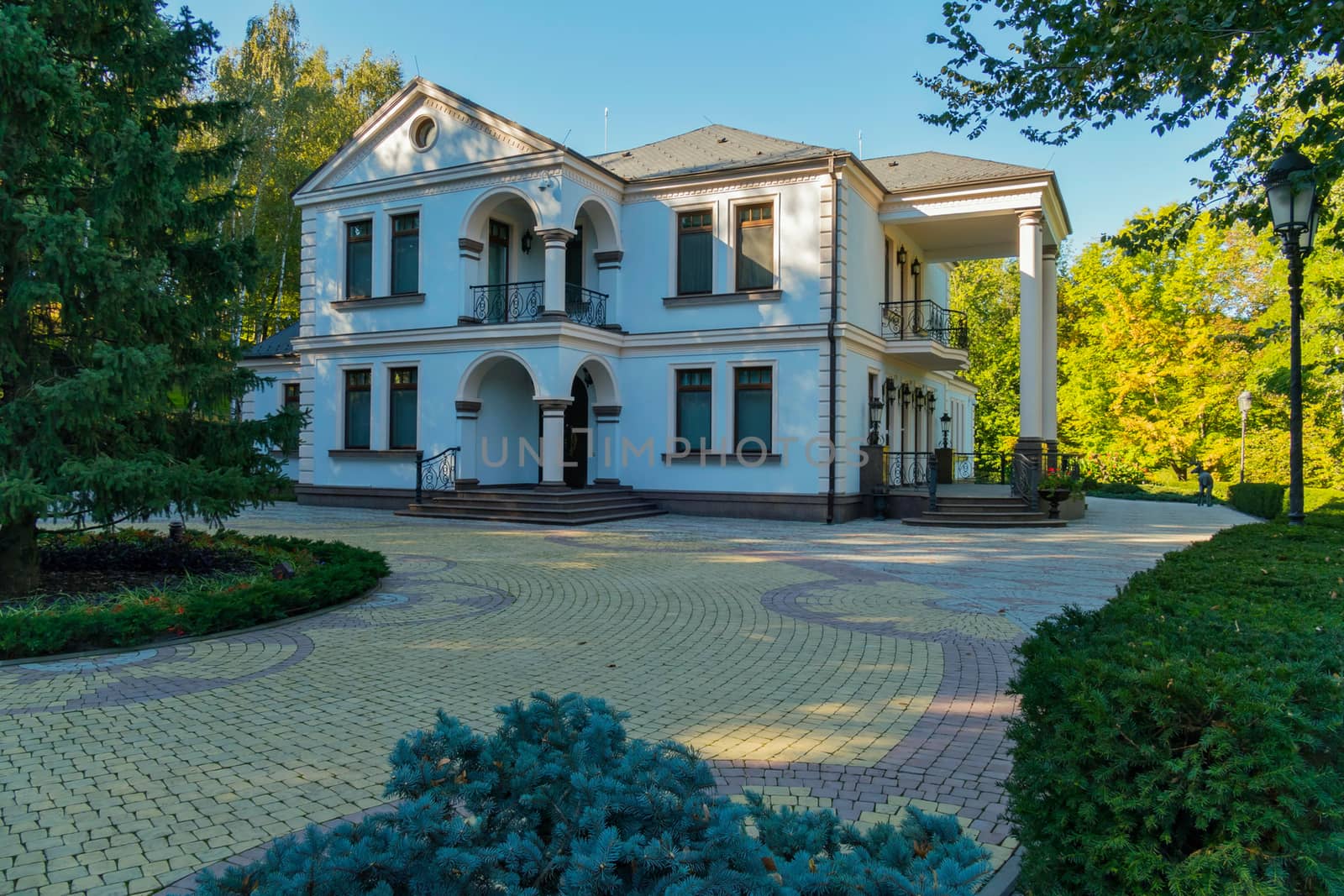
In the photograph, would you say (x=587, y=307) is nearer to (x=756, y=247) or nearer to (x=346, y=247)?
(x=756, y=247)

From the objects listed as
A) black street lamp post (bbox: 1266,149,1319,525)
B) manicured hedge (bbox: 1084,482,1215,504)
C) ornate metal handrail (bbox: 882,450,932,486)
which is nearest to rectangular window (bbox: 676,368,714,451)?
ornate metal handrail (bbox: 882,450,932,486)

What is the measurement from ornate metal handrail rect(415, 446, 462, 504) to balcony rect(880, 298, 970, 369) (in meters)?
11.2

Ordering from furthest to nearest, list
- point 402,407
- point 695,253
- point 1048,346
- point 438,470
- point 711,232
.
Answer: point 1048,346
point 402,407
point 438,470
point 695,253
point 711,232

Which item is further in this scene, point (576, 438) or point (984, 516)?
point (576, 438)

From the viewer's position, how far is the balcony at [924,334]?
21.2 m

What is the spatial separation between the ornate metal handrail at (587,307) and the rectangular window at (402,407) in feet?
14.1

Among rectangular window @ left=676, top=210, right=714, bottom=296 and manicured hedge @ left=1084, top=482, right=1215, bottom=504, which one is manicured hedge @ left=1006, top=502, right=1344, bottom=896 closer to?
rectangular window @ left=676, top=210, right=714, bottom=296

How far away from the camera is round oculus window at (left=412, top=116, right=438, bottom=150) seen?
20873 millimetres

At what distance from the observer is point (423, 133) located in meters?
21.1

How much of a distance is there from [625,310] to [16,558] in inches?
557

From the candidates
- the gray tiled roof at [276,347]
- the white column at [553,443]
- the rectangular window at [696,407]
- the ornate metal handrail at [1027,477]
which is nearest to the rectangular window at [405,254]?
the white column at [553,443]

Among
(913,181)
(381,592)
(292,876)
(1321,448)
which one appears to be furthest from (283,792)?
(1321,448)

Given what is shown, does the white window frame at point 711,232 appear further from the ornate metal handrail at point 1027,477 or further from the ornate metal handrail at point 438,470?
the ornate metal handrail at point 1027,477

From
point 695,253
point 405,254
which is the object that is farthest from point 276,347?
point 695,253
